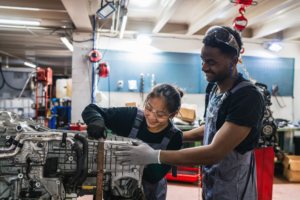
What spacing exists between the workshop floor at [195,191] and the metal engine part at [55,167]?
2129 mm

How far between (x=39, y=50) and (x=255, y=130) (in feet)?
26.9

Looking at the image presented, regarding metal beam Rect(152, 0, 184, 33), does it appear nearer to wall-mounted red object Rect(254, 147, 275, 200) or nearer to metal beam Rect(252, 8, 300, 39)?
metal beam Rect(252, 8, 300, 39)

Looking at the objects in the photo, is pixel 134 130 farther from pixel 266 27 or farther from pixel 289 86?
pixel 289 86

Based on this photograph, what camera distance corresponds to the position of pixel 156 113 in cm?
136

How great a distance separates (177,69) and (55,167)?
406 cm

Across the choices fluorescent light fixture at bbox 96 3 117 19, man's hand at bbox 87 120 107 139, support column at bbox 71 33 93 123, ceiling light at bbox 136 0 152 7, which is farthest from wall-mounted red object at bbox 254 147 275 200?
support column at bbox 71 33 93 123

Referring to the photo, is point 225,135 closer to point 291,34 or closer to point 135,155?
point 135,155

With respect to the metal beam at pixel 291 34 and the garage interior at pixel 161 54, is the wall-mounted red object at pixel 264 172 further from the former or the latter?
the metal beam at pixel 291 34

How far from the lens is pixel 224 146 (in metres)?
1.13

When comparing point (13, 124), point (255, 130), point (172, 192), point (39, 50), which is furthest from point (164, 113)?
point (39, 50)

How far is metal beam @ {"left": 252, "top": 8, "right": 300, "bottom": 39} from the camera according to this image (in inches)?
150

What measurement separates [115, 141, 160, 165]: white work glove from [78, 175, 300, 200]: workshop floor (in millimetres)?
2250

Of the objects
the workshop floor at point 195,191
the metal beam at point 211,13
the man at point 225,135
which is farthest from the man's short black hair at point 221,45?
the workshop floor at point 195,191

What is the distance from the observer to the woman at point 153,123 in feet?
4.39
